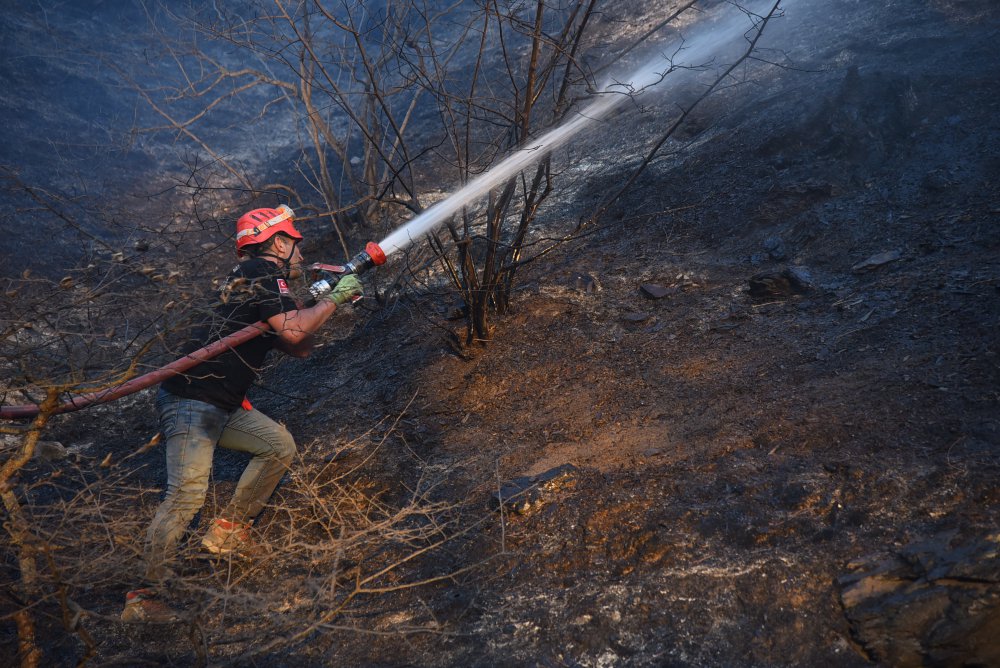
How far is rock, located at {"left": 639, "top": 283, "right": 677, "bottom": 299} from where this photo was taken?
16.6 feet

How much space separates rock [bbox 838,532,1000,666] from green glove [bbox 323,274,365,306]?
9.65ft

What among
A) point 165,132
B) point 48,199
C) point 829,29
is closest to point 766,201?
point 829,29

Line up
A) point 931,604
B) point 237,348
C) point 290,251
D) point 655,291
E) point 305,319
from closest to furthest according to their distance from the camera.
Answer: point 931,604
point 237,348
point 305,319
point 290,251
point 655,291

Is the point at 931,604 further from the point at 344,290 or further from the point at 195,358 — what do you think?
the point at 195,358

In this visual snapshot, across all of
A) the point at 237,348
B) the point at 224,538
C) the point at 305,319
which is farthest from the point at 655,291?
the point at 224,538

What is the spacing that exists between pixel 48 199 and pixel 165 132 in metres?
2.65

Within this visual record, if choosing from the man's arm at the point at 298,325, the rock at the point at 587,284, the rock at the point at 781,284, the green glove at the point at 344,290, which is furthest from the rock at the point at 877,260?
the man's arm at the point at 298,325

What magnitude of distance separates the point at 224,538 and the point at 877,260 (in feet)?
15.0

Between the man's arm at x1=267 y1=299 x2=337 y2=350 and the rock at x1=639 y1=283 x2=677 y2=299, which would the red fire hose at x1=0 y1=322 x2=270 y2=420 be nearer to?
the man's arm at x1=267 y1=299 x2=337 y2=350

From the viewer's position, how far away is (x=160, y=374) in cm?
347

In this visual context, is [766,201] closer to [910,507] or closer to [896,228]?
[896,228]

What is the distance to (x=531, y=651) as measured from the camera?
2713 mm

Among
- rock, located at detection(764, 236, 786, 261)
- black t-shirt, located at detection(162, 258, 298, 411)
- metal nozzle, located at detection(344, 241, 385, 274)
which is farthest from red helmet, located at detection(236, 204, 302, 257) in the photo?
rock, located at detection(764, 236, 786, 261)

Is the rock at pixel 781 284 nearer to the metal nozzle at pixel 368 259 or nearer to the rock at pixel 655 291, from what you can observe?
the rock at pixel 655 291
